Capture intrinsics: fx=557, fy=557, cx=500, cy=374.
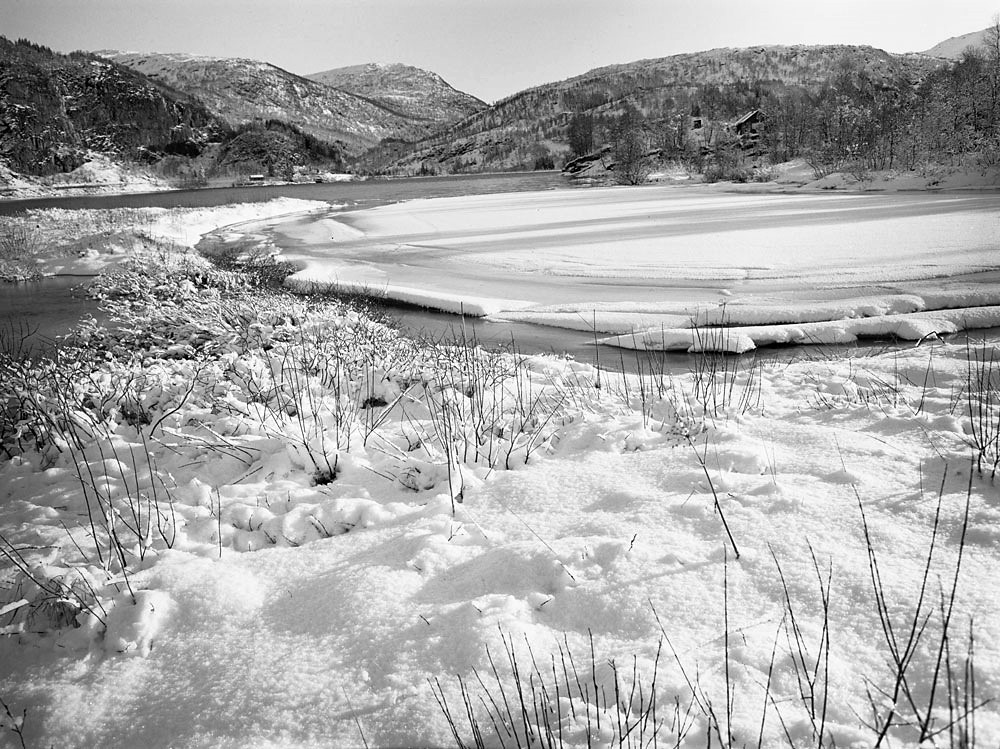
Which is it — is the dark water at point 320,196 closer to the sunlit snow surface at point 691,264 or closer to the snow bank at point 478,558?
the sunlit snow surface at point 691,264

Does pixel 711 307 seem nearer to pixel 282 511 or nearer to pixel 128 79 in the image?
pixel 282 511

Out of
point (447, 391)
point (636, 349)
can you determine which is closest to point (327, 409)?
point (447, 391)

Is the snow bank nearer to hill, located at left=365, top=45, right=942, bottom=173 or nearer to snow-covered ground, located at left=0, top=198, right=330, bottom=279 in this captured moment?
snow-covered ground, located at left=0, top=198, right=330, bottom=279

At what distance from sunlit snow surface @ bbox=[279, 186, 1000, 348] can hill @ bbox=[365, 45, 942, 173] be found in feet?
288

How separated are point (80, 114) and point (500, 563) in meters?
148

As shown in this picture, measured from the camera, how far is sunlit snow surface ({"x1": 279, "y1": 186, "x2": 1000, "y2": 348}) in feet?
25.1

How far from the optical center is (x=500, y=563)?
7.84 feet

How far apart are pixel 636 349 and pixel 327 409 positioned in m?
4.00

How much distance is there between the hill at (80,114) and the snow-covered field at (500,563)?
4411 inches

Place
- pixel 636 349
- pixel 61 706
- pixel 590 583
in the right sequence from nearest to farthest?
pixel 61 706, pixel 590 583, pixel 636 349

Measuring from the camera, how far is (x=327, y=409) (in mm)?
4430

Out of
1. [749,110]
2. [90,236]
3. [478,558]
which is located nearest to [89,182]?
[90,236]

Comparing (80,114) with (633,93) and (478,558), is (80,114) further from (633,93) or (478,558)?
(478,558)

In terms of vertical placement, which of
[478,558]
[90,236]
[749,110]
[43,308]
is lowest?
[478,558]
